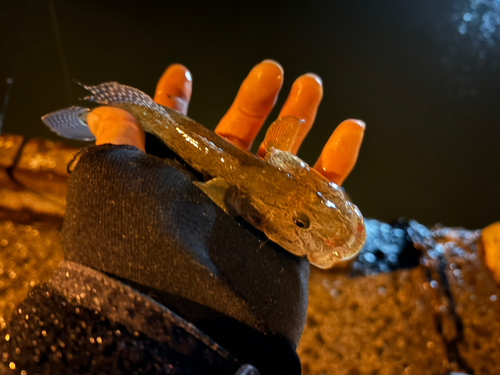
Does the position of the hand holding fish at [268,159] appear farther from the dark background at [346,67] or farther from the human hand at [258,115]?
the dark background at [346,67]

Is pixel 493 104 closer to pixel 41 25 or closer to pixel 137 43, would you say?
pixel 137 43

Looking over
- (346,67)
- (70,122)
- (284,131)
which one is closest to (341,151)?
(284,131)

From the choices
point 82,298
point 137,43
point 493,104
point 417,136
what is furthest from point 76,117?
point 493,104

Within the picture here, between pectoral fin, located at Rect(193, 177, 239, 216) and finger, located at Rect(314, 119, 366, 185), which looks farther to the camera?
finger, located at Rect(314, 119, 366, 185)

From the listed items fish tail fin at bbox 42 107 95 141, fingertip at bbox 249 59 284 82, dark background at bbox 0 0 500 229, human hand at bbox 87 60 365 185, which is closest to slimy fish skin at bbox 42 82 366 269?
human hand at bbox 87 60 365 185

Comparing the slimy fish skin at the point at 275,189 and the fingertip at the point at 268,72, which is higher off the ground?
the fingertip at the point at 268,72

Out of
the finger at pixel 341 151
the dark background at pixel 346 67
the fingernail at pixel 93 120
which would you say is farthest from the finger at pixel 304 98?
the dark background at pixel 346 67

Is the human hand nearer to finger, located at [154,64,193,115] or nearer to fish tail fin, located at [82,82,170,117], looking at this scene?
finger, located at [154,64,193,115]
